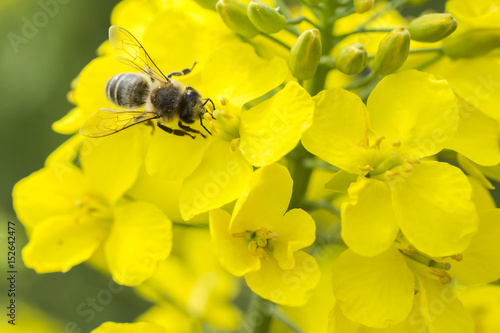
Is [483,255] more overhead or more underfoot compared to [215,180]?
more underfoot

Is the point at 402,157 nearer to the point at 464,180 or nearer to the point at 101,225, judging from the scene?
the point at 464,180

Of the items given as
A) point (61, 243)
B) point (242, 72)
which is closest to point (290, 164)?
point (242, 72)

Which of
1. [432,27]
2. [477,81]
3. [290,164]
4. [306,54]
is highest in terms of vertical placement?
[306,54]

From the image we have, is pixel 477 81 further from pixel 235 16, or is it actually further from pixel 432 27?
pixel 235 16

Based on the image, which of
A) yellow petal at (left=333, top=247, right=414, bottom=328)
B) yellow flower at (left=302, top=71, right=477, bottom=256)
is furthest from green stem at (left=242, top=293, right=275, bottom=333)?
yellow flower at (left=302, top=71, right=477, bottom=256)

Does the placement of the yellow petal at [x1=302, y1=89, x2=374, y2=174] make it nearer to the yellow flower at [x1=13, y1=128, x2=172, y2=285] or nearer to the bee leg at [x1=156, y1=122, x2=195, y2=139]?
the bee leg at [x1=156, y1=122, x2=195, y2=139]
